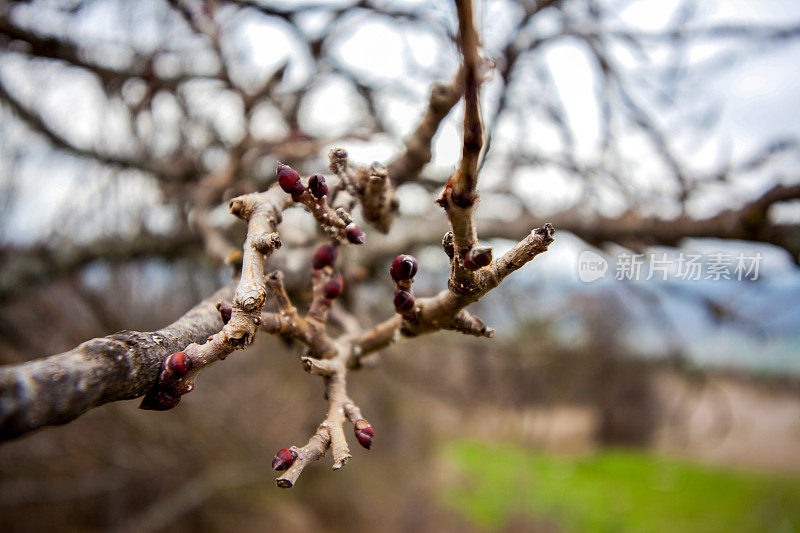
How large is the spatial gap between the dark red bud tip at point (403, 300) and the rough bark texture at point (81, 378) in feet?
0.93

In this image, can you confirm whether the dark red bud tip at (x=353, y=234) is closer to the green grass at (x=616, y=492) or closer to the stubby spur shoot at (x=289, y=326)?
the stubby spur shoot at (x=289, y=326)

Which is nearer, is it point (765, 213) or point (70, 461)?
point (765, 213)

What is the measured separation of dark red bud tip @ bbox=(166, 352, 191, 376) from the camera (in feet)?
1.80

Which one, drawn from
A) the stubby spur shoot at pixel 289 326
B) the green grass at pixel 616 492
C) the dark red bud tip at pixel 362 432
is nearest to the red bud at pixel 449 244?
the stubby spur shoot at pixel 289 326

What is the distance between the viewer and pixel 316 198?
2.18ft

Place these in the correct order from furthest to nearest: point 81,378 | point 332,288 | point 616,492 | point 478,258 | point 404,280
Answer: point 616,492 → point 332,288 → point 404,280 → point 478,258 → point 81,378

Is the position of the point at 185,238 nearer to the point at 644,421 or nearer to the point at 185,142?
the point at 185,142

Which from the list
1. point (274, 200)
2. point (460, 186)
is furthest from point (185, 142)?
point (460, 186)

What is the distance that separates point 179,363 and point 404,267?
0.30 meters

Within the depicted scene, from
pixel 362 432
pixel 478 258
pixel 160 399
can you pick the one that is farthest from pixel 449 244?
pixel 160 399

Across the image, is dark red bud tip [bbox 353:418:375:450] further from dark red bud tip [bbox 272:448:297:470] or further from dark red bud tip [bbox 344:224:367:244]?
dark red bud tip [bbox 344:224:367:244]

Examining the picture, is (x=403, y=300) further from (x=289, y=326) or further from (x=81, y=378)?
(x=81, y=378)

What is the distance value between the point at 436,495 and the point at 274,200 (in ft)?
23.3

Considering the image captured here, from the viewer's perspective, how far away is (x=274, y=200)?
30.2 inches
